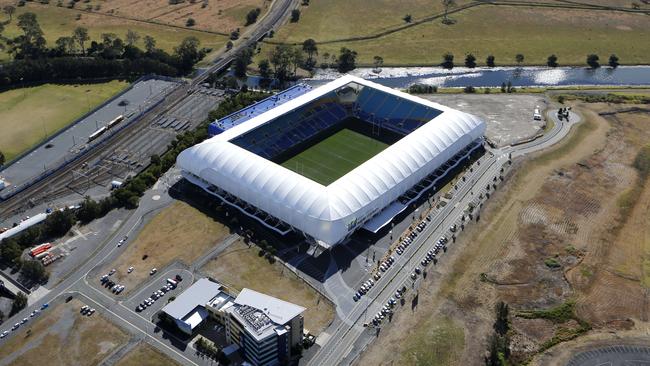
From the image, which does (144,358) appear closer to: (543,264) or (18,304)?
(18,304)

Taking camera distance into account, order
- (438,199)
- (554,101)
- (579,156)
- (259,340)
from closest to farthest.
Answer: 1. (259,340)
2. (438,199)
3. (579,156)
4. (554,101)

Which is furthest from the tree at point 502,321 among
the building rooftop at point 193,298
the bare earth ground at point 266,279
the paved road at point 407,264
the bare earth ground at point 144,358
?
the bare earth ground at point 144,358

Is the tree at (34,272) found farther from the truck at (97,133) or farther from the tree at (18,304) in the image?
the truck at (97,133)

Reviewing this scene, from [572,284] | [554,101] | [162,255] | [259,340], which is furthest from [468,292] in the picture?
[554,101]

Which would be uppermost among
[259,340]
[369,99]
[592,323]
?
[369,99]

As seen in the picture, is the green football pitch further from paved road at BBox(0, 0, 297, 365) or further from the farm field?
the farm field

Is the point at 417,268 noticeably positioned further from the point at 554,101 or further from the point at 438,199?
the point at 554,101
